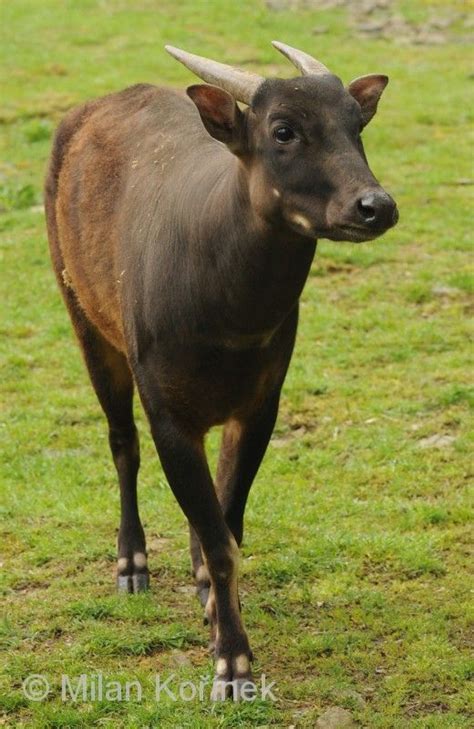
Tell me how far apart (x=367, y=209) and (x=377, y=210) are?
41mm

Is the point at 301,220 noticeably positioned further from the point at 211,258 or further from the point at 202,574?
the point at 202,574

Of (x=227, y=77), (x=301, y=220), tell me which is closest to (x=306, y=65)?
(x=227, y=77)

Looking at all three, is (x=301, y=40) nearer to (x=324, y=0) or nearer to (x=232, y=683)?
(x=324, y=0)

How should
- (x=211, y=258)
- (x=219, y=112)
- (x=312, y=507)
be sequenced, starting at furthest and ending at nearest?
(x=312, y=507), (x=211, y=258), (x=219, y=112)

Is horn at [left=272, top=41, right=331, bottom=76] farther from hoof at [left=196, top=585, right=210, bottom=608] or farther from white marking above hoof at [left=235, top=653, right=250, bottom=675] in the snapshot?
hoof at [left=196, top=585, right=210, bottom=608]

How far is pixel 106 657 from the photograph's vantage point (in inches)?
259

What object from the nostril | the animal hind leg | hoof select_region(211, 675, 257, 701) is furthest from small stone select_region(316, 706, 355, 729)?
the nostril

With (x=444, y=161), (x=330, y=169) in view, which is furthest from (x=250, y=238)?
(x=444, y=161)

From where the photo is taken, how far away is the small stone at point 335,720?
19.4 feet

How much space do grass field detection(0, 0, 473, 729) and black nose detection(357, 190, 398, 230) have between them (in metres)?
2.12

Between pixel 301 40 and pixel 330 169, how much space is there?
47.8 ft

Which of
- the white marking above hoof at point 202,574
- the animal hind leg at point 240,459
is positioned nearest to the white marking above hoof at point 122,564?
the white marking above hoof at point 202,574

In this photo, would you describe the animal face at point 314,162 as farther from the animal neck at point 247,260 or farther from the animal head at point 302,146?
the animal neck at point 247,260

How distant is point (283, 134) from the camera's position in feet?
18.1
